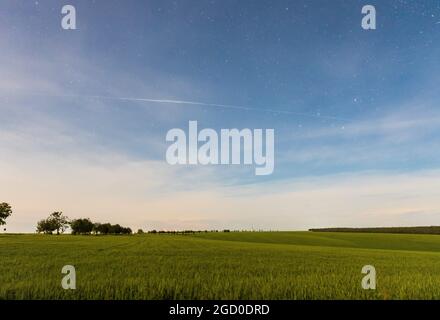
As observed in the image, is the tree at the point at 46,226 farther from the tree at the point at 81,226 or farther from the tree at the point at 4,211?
the tree at the point at 4,211

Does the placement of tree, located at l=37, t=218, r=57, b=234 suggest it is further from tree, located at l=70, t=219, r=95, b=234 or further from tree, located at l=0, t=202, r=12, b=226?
tree, located at l=0, t=202, r=12, b=226

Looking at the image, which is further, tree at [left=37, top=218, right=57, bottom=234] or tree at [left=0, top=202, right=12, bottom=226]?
tree at [left=37, top=218, right=57, bottom=234]

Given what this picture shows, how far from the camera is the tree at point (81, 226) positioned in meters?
149

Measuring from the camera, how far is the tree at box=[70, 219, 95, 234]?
5871 inches

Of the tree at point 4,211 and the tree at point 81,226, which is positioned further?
the tree at point 81,226

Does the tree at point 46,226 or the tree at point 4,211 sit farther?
the tree at point 46,226

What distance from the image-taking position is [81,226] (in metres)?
149

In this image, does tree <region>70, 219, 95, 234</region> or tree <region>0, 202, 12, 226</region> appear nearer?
tree <region>0, 202, 12, 226</region>

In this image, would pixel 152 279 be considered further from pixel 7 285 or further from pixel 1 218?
pixel 1 218

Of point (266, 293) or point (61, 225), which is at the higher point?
point (266, 293)
